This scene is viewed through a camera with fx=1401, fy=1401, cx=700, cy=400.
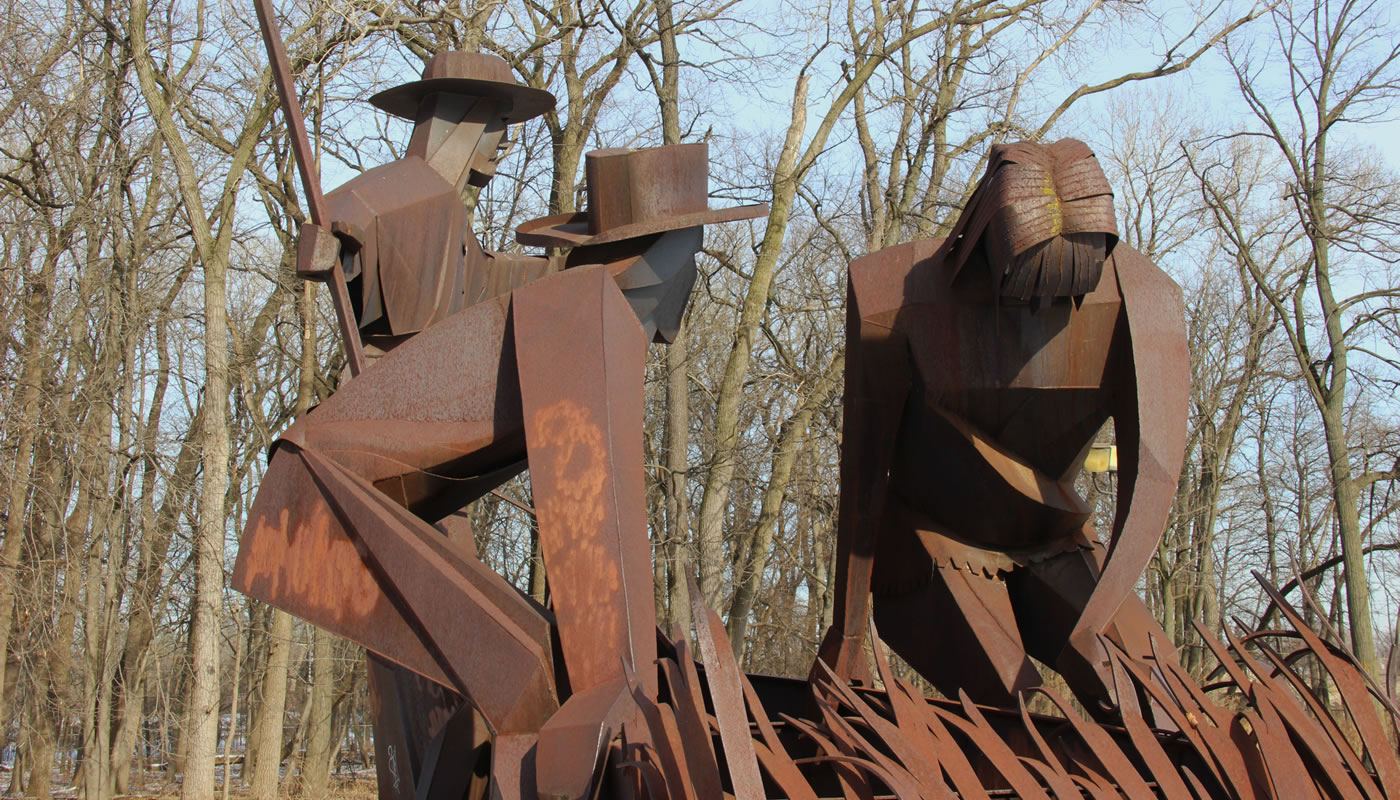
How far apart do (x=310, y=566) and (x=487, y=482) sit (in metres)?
0.64

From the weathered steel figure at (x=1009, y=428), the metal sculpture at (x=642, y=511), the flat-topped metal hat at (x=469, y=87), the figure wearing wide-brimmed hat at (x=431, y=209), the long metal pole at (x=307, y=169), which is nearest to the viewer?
the metal sculpture at (x=642, y=511)

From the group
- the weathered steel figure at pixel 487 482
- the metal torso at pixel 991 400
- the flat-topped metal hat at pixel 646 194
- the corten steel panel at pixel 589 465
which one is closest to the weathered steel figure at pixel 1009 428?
the metal torso at pixel 991 400

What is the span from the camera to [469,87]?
478 cm

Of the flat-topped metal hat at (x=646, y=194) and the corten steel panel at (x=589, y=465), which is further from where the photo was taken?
the flat-topped metal hat at (x=646, y=194)

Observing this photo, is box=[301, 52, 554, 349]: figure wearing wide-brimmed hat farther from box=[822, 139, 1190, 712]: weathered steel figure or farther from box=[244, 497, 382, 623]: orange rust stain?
box=[822, 139, 1190, 712]: weathered steel figure

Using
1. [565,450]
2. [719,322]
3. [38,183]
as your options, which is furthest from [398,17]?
[565,450]

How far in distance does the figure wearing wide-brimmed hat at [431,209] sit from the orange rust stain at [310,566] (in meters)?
0.80

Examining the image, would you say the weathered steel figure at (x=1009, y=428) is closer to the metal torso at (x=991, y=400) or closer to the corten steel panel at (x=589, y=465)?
the metal torso at (x=991, y=400)

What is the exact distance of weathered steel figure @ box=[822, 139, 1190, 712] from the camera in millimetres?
4223

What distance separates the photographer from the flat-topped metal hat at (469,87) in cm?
474

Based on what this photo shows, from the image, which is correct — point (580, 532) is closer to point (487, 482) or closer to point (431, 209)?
point (487, 482)

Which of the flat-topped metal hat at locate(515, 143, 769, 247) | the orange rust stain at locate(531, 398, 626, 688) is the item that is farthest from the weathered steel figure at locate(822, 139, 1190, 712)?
the orange rust stain at locate(531, 398, 626, 688)

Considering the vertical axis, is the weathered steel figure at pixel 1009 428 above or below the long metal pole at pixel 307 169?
below

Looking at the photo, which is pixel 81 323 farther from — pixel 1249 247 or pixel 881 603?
pixel 1249 247
